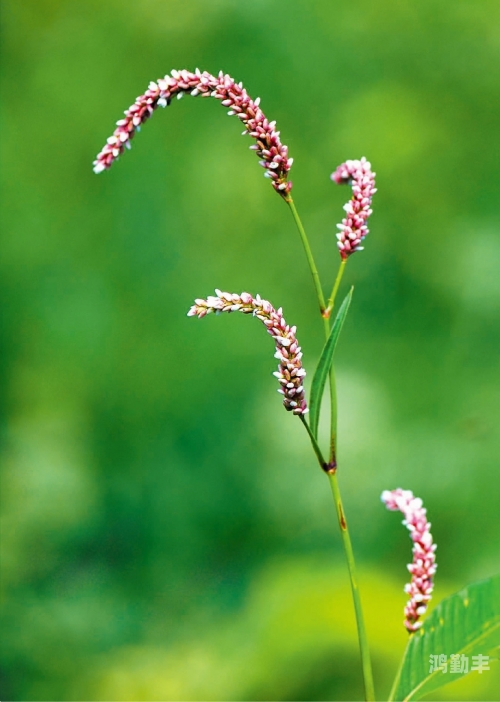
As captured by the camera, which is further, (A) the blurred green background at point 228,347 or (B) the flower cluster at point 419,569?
(A) the blurred green background at point 228,347

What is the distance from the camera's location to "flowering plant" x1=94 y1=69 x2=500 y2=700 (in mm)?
1110

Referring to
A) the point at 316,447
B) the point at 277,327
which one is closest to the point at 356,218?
the point at 277,327

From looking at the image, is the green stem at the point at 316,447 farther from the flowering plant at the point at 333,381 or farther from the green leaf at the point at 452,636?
the green leaf at the point at 452,636

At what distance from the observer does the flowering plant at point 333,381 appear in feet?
3.64

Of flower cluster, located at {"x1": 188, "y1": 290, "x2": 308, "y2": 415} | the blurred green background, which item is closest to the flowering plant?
flower cluster, located at {"x1": 188, "y1": 290, "x2": 308, "y2": 415}

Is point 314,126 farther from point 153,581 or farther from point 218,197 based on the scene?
point 153,581

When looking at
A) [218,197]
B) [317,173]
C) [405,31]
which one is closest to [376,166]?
[317,173]

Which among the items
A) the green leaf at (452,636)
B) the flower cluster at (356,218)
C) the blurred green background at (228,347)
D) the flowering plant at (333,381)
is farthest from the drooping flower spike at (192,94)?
the blurred green background at (228,347)

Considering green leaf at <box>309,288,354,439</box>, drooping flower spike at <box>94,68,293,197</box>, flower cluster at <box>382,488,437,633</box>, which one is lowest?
flower cluster at <box>382,488,437,633</box>

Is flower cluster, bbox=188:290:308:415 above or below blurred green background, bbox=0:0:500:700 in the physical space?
below

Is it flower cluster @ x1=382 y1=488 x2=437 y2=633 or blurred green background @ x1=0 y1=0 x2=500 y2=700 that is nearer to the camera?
flower cluster @ x1=382 y1=488 x2=437 y2=633

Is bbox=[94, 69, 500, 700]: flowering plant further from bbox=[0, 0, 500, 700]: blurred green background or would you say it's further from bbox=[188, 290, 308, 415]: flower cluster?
bbox=[0, 0, 500, 700]: blurred green background

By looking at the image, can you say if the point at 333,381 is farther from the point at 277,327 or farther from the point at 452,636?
the point at 452,636

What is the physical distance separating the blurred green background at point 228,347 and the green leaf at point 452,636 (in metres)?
1.72
